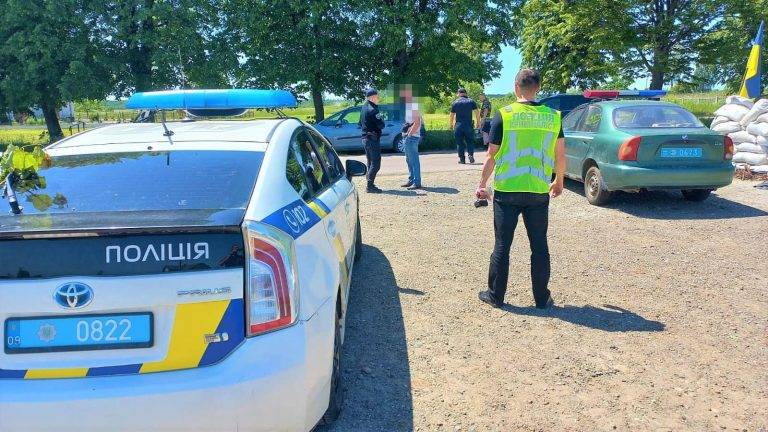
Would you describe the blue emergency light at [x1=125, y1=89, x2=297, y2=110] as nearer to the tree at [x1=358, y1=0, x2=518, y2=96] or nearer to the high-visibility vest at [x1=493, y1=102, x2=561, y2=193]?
the high-visibility vest at [x1=493, y1=102, x2=561, y2=193]

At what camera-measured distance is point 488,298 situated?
462 centimetres

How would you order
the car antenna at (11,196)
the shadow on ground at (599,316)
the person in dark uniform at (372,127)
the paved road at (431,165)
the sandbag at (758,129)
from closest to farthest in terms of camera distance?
the car antenna at (11,196), the shadow on ground at (599,316), the person in dark uniform at (372,127), the sandbag at (758,129), the paved road at (431,165)

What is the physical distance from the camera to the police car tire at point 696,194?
815 centimetres

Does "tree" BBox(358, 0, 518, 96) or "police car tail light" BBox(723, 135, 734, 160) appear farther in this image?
"tree" BBox(358, 0, 518, 96)

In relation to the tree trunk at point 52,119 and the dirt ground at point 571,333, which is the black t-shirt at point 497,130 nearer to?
the dirt ground at point 571,333

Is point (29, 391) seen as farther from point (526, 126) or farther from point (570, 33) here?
point (570, 33)

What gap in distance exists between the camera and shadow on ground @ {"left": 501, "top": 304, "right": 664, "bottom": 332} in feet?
13.6

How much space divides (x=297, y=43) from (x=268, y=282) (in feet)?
68.0

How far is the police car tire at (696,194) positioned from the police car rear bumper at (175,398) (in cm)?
761

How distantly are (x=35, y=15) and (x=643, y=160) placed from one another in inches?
926

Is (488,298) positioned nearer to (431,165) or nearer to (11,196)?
(11,196)

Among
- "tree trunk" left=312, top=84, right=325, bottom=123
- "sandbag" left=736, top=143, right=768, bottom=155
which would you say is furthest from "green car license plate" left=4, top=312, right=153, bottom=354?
"tree trunk" left=312, top=84, right=325, bottom=123

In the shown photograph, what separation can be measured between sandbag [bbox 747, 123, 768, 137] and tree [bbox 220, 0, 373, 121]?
14989 mm

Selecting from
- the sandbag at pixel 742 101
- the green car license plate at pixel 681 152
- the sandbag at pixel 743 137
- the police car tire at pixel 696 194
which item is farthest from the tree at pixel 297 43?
the green car license plate at pixel 681 152
